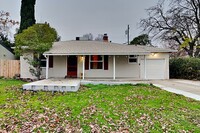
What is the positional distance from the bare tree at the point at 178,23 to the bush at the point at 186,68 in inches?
256

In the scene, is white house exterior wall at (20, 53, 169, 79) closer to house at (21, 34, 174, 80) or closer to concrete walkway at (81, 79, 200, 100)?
house at (21, 34, 174, 80)

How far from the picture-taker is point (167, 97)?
898 cm

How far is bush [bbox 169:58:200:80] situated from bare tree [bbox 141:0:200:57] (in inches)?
256

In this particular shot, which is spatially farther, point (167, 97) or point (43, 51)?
point (43, 51)

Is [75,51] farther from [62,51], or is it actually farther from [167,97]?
[167,97]

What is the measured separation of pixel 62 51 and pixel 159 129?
38.3ft

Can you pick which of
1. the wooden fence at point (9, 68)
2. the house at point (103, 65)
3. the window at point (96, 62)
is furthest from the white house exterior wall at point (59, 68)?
the wooden fence at point (9, 68)

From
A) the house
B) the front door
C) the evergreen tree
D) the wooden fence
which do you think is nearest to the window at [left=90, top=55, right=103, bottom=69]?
the house

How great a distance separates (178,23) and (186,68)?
8856 mm

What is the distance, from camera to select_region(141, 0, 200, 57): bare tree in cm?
2455

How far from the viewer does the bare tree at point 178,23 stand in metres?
24.5

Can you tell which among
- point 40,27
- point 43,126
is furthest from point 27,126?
point 40,27

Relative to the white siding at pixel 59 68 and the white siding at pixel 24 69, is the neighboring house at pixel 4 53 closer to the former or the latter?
the white siding at pixel 24 69

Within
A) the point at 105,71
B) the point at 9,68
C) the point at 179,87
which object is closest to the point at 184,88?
the point at 179,87
